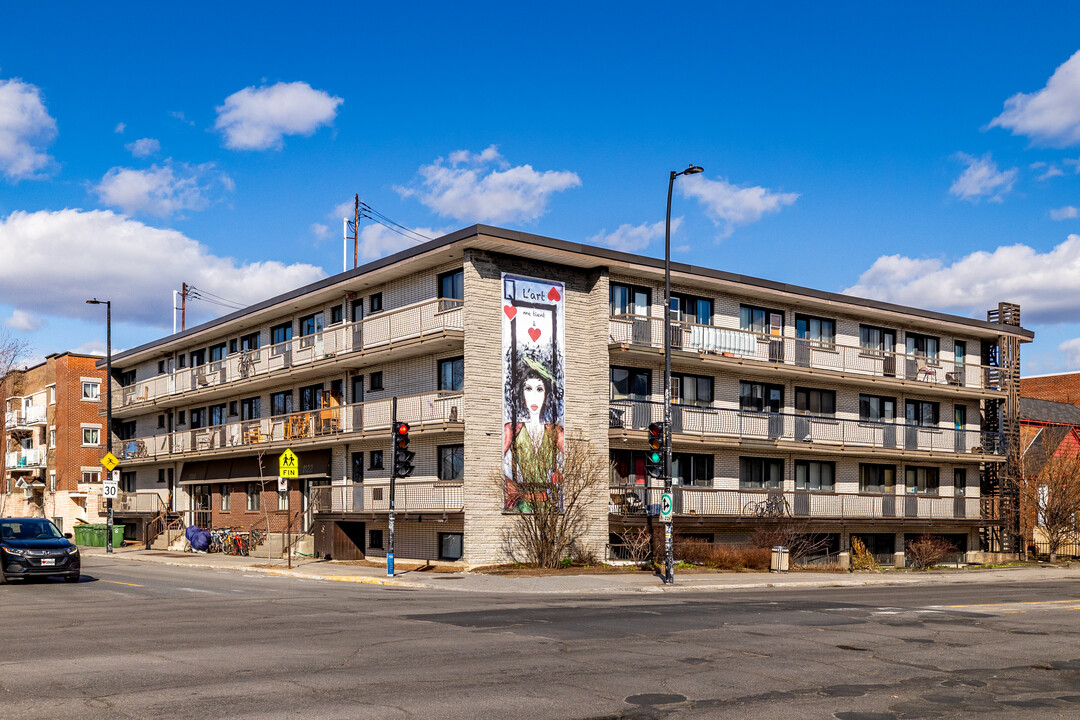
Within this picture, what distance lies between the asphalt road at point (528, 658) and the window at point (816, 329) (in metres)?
20.1

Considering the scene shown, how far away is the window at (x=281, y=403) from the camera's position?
43.8 m

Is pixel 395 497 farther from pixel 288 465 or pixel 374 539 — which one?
pixel 288 465

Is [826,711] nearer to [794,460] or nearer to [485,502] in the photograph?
[485,502]

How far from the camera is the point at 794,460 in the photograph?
41.0 metres

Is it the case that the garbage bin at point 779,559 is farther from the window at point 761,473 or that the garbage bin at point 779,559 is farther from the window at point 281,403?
the window at point 281,403

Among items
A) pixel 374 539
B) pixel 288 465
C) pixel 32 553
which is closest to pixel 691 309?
pixel 374 539

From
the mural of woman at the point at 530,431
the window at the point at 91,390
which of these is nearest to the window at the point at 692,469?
the mural of woman at the point at 530,431

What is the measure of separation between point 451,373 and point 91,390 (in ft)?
146

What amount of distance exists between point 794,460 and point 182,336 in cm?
3042

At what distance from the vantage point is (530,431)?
33.9 meters

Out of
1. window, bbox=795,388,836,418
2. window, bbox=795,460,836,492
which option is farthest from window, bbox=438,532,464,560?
window, bbox=795,388,836,418

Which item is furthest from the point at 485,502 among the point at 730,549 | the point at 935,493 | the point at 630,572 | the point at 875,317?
the point at 935,493

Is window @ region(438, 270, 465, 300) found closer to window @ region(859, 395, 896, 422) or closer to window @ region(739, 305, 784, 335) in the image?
window @ region(739, 305, 784, 335)

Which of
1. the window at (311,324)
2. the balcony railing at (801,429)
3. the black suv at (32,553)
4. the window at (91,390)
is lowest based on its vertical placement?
the black suv at (32,553)
